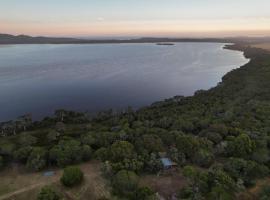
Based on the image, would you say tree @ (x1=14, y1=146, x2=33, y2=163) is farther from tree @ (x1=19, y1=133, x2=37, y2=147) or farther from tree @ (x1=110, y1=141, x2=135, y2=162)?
tree @ (x1=110, y1=141, x2=135, y2=162)

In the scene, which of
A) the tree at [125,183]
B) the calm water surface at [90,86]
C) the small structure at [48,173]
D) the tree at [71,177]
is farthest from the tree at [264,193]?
the calm water surface at [90,86]

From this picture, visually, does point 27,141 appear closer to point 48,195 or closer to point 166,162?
point 48,195

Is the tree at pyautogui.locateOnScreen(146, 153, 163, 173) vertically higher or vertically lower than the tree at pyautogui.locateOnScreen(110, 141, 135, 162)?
lower

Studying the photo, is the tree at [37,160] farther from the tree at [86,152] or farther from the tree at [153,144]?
the tree at [153,144]

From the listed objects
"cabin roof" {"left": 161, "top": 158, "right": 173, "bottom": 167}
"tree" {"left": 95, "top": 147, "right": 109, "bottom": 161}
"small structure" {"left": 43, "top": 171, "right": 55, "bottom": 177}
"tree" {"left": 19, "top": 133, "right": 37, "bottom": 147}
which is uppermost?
"tree" {"left": 95, "top": 147, "right": 109, "bottom": 161}

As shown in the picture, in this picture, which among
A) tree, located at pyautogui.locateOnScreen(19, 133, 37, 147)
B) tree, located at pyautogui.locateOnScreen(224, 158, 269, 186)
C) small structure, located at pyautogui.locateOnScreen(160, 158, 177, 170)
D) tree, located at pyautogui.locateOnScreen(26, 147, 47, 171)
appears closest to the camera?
tree, located at pyautogui.locateOnScreen(224, 158, 269, 186)

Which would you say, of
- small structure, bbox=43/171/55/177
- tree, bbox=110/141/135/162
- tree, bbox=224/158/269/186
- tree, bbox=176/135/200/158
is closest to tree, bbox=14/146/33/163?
small structure, bbox=43/171/55/177

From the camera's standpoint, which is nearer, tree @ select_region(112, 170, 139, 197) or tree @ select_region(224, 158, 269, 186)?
tree @ select_region(112, 170, 139, 197)

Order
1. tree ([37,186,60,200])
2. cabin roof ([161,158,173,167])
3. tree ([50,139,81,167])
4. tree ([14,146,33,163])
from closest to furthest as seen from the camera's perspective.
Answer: tree ([37,186,60,200]) → cabin roof ([161,158,173,167]) → tree ([50,139,81,167]) → tree ([14,146,33,163])
